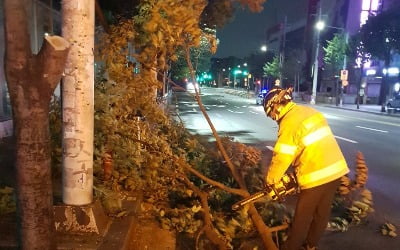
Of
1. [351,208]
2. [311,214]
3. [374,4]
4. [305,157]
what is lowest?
[351,208]

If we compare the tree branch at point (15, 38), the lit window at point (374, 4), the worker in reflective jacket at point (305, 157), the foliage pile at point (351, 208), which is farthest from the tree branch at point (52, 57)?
the lit window at point (374, 4)

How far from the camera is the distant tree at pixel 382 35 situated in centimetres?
3647

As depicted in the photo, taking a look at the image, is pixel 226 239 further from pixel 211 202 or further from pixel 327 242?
pixel 327 242

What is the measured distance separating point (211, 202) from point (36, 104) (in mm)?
3175

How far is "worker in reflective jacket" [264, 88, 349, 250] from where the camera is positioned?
3582 millimetres

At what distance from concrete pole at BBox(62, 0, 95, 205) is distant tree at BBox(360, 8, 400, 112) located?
3627cm

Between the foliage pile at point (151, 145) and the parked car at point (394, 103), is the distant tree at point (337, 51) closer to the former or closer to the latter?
the parked car at point (394, 103)

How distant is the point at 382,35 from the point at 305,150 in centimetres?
3798

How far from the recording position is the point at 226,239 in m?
4.47

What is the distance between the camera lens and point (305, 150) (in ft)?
11.8

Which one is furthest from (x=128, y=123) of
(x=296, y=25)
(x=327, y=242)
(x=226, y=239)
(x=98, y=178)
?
(x=296, y=25)

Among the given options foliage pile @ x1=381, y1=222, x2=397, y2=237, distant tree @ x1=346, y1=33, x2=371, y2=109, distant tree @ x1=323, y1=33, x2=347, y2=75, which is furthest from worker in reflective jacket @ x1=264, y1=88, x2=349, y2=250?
distant tree @ x1=323, y1=33, x2=347, y2=75

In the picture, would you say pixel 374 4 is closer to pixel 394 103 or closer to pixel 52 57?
pixel 394 103

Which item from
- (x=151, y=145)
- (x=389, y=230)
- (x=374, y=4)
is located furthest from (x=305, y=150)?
(x=374, y=4)
